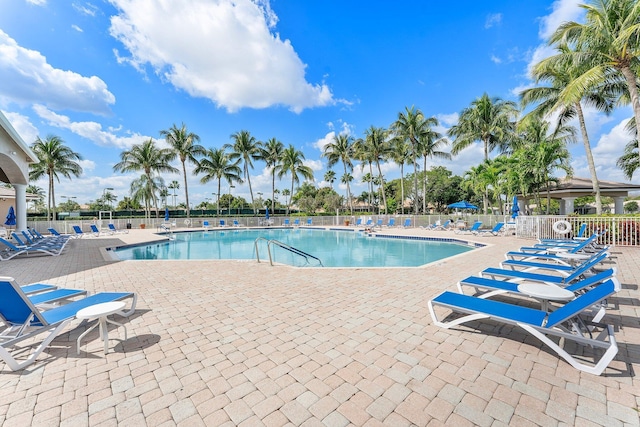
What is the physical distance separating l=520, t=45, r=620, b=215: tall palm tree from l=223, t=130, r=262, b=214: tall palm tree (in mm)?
25414

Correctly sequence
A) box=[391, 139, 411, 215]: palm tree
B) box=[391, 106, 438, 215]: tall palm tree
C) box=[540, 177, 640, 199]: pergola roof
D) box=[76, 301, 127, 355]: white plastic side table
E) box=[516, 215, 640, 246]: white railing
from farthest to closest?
box=[391, 139, 411, 215]: palm tree < box=[391, 106, 438, 215]: tall palm tree < box=[540, 177, 640, 199]: pergola roof < box=[516, 215, 640, 246]: white railing < box=[76, 301, 127, 355]: white plastic side table

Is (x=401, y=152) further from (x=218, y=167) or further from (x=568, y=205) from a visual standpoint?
(x=218, y=167)

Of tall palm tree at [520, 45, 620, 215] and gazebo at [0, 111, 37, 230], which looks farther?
tall palm tree at [520, 45, 620, 215]

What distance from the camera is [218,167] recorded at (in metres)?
31.2

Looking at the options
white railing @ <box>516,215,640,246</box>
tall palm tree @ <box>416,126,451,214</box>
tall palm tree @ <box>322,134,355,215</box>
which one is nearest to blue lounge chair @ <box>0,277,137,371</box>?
white railing @ <box>516,215,640,246</box>

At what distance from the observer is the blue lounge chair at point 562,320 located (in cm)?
247

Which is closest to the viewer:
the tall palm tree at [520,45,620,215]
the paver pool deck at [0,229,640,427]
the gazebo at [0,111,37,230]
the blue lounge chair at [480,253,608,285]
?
the paver pool deck at [0,229,640,427]

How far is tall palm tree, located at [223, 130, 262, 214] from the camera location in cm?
3106

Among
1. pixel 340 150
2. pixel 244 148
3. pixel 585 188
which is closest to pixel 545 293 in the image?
pixel 585 188

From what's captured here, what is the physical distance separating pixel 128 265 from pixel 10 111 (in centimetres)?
1455

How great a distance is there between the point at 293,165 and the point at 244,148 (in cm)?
601

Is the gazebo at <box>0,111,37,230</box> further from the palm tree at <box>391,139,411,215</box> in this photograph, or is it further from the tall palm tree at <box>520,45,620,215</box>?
the palm tree at <box>391,139,411,215</box>

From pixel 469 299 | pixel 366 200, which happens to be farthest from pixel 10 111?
pixel 366 200

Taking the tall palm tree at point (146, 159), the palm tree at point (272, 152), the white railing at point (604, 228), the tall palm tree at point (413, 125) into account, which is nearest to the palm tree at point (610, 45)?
the white railing at point (604, 228)
